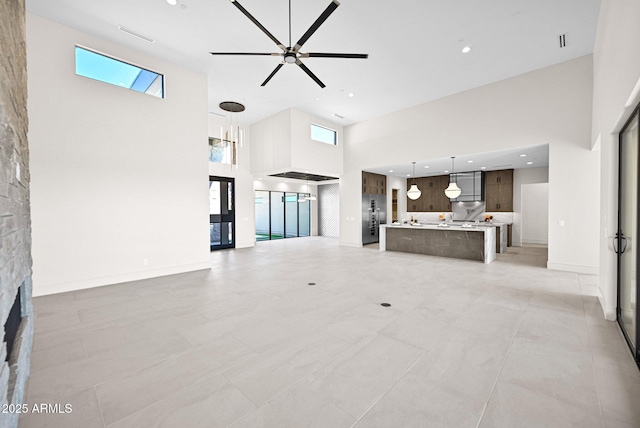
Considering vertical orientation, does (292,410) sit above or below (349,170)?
below

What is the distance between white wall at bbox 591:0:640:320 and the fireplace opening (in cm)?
478

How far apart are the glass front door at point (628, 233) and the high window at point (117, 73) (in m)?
7.41

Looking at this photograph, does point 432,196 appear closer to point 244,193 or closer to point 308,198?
point 308,198

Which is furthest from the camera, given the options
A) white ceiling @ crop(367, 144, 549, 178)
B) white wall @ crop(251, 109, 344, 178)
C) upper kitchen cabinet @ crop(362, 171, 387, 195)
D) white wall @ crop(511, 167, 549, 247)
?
upper kitchen cabinet @ crop(362, 171, 387, 195)

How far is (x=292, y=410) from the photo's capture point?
1.82 meters

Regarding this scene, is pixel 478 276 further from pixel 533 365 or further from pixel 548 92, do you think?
pixel 548 92

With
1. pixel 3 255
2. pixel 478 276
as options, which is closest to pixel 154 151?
pixel 3 255

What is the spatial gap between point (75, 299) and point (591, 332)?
6.84 meters

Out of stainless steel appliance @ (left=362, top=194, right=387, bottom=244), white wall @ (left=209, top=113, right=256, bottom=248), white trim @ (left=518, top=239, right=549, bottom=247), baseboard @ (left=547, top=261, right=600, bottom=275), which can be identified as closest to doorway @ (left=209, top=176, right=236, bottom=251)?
white wall @ (left=209, top=113, right=256, bottom=248)

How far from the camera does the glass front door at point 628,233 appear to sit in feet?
8.41

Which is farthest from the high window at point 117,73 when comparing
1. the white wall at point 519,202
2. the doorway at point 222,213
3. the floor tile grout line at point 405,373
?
the white wall at point 519,202

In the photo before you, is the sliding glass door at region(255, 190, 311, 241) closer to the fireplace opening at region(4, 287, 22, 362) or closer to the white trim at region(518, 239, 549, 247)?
the white trim at region(518, 239, 549, 247)

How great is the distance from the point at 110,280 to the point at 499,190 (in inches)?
483

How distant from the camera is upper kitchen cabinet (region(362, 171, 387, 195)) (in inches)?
398
